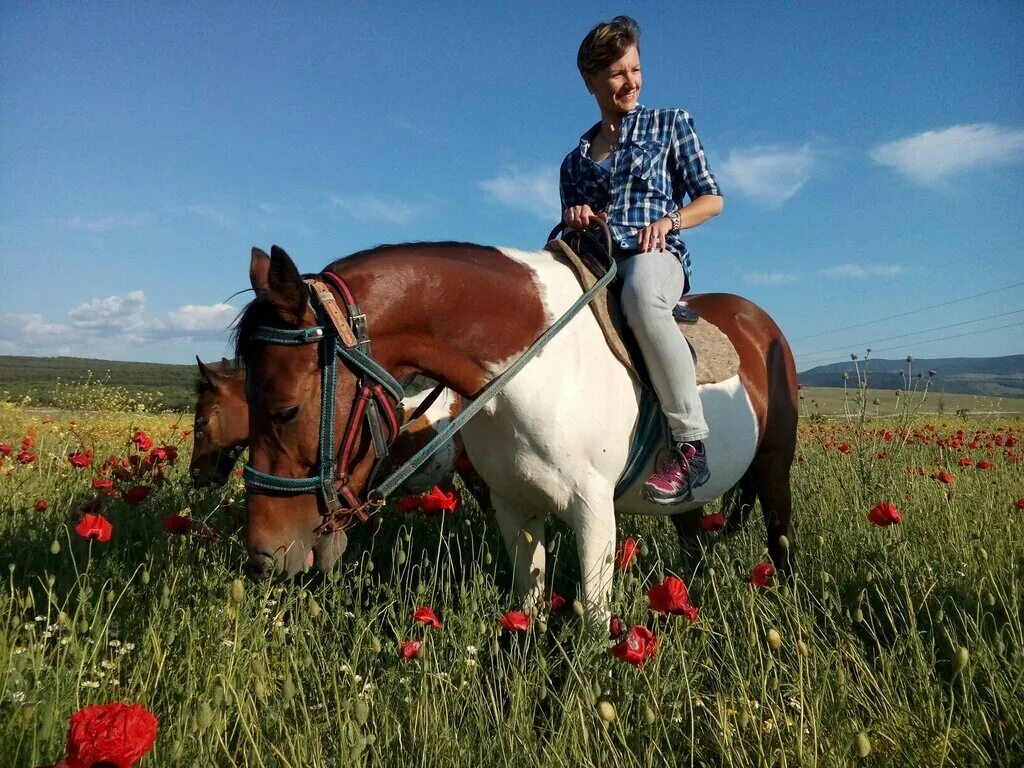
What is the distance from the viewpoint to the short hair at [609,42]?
9.96 ft

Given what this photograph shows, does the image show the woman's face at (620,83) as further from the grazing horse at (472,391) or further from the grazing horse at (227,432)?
the grazing horse at (227,432)

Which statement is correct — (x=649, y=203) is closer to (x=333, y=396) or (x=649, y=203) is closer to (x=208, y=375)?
(x=333, y=396)

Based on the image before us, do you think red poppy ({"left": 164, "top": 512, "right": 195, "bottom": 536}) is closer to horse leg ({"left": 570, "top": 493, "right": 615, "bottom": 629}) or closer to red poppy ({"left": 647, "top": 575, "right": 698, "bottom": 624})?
horse leg ({"left": 570, "top": 493, "right": 615, "bottom": 629})

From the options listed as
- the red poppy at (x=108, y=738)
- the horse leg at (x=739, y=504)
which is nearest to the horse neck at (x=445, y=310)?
the red poppy at (x=108, y=738)

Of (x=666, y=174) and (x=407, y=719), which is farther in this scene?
(x=666, y=174)

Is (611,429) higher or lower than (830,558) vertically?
higher

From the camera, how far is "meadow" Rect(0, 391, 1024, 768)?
5.32 ft

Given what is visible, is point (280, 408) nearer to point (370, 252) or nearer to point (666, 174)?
point (370, 252)

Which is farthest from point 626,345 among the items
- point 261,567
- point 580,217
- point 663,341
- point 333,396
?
point 261,567

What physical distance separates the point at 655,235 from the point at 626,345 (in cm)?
54

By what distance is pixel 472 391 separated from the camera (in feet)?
8.10

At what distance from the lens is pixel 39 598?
2902mm

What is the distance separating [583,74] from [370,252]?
1620mm

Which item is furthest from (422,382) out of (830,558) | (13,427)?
(13,427)
